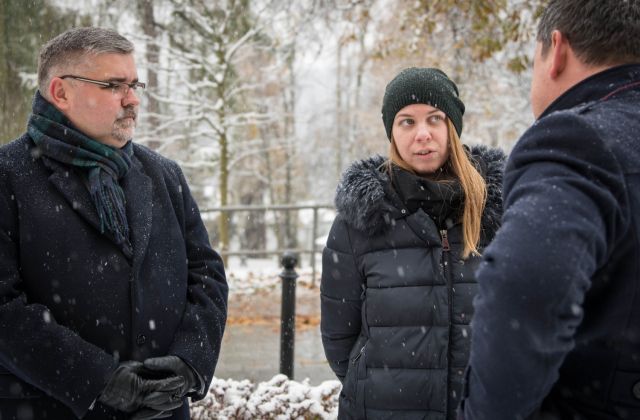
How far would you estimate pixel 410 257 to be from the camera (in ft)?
8.30

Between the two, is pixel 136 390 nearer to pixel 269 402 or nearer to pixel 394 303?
pixel 394 303

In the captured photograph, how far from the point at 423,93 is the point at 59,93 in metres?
1.60

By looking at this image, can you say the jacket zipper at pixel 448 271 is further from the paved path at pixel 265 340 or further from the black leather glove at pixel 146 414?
the paved path at pixel 265 340

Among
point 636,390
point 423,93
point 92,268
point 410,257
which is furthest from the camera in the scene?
point 423,93

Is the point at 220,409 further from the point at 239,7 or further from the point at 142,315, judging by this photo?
the point at 239,7

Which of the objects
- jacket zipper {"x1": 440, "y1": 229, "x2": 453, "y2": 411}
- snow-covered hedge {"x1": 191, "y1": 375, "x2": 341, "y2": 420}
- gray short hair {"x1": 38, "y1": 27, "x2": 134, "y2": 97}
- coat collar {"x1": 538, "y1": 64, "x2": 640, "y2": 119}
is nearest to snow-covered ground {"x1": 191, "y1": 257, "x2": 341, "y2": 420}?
snow-covered hedge {"x1": 191, "y1": 375, "x2": 341, "y2": 420}

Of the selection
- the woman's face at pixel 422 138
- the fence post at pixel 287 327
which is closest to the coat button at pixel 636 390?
the woman's face at pixel 422 138

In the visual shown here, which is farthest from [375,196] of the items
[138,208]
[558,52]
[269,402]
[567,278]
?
[269,402]

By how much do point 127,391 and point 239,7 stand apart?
13.0 m

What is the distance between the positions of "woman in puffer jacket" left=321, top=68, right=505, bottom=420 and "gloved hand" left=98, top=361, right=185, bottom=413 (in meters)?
0.75

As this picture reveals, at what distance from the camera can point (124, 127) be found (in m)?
2.64

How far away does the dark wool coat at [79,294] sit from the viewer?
222 centimetres

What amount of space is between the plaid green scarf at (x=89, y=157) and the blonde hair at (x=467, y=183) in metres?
1.22

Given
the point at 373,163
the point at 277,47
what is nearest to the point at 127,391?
the point at 373,163
